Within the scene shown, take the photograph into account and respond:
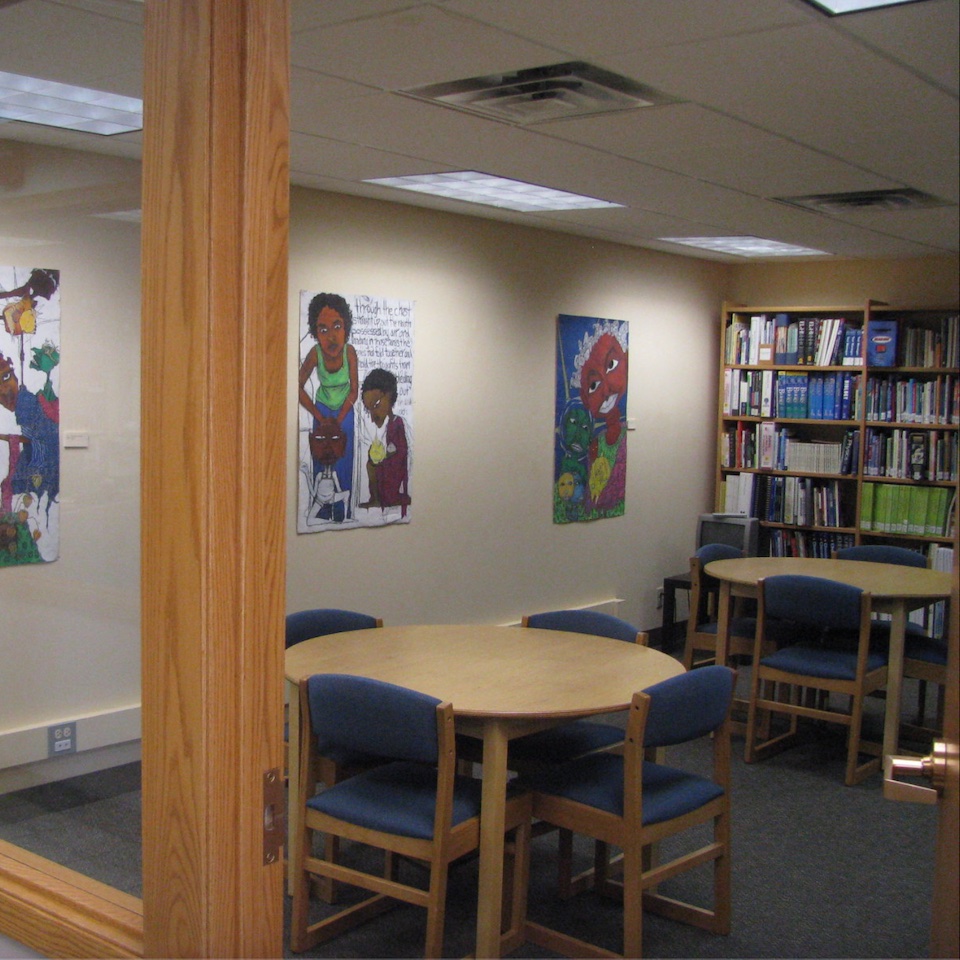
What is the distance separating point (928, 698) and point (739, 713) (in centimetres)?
121

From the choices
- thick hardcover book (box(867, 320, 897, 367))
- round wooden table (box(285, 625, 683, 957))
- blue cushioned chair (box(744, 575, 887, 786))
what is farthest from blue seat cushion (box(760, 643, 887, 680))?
thick hardcover book (box(867, 320, 897, 367))

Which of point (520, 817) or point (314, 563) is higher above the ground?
point (314, 563)

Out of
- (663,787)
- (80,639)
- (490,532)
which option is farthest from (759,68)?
(490,532)

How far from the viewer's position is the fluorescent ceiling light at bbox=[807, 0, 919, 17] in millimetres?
2391

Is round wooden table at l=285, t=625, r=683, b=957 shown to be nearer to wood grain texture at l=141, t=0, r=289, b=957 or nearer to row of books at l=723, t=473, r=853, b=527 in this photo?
wood grain texture at l=141, t=0, r=289, b=957

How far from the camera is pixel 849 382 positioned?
22.6ft

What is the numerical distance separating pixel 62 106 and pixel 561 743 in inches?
97.1

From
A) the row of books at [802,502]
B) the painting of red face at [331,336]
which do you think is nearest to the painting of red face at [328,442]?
the painting of red face at [331,336]

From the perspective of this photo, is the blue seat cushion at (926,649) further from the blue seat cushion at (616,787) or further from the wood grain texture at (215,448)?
the wood grain texture at (215,448)

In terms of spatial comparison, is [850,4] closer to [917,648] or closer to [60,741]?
[60,741]

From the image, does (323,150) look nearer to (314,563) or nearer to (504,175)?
(504,175)

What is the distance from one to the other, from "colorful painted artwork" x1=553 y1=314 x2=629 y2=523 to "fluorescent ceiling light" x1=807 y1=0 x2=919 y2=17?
13.0ft


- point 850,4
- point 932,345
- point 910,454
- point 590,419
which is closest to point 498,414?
point 590,419

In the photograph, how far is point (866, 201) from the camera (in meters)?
4.80
